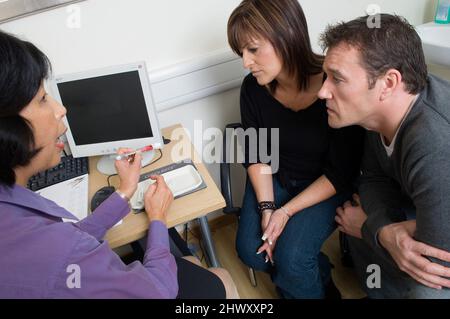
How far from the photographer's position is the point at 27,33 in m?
1.18

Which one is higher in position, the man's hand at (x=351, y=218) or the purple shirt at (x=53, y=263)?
the purple shirt at (x=53, y=263)

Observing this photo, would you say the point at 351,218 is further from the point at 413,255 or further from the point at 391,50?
A: the point at 391,50

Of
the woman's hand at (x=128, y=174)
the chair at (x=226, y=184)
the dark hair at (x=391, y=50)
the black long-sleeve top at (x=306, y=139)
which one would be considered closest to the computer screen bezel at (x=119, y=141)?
the woman's hand at (x=128, y=174)

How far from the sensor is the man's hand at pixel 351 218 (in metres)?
1.16

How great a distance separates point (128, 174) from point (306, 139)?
667mm

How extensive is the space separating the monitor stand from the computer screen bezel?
52 millimetres

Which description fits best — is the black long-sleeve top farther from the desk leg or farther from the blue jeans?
the desk leg

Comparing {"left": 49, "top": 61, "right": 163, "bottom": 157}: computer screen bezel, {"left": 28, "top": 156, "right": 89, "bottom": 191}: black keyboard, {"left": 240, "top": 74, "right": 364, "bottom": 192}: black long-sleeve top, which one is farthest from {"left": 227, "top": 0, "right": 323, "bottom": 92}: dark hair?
{"left": 28, "top": 156, "right": 89, "bottom": 191}: black keyboard

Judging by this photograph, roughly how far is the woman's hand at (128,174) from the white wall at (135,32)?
1.55 feet

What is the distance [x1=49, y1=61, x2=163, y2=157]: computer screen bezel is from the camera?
109cm

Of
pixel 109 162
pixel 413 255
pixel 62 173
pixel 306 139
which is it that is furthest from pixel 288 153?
pixel 62 173

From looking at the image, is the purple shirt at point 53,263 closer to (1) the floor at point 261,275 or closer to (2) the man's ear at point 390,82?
(2) the man's ear at point 390,82

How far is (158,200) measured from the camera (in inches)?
38.5

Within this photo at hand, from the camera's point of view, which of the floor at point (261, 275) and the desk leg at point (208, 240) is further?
the floor at point (261, 275)
